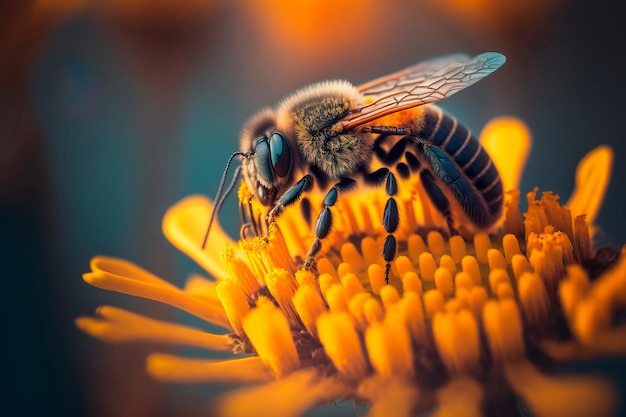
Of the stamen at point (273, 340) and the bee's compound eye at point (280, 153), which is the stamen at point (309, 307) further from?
the bee's compound eye at point (280, 153)

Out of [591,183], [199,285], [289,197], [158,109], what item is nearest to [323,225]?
[289,197]

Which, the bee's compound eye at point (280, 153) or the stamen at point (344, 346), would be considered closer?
the stamen at point (344, 346)

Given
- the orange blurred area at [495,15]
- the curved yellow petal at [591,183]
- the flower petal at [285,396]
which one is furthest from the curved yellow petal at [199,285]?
the orange blurred area at [495,15]

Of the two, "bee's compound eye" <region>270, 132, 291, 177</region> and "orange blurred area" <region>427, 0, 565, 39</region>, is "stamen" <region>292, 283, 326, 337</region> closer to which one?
"bee's compound eye" <region>270, 132, 291, 177</region>

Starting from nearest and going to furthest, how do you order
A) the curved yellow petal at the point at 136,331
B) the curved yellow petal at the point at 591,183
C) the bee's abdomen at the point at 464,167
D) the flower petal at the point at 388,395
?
the flower petal at the point at 388,395 < the curved yellow petal at the point at 136,331 < the bee's abdomen at the point at 464,167 < the curved yellow petal at the point at 591,183

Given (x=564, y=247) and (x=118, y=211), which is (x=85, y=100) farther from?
(x=564, y=247)

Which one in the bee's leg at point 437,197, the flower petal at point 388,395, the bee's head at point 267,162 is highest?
the bee's head at point 267,162

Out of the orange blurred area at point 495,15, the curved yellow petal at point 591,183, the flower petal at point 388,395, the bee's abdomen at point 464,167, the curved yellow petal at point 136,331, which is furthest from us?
the orange blurred area at point 495,15

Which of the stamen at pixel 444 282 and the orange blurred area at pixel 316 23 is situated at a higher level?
the orange blurred area at pixel 316 23
